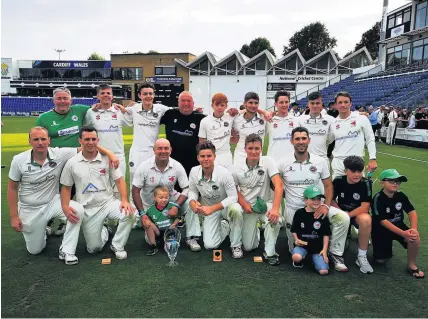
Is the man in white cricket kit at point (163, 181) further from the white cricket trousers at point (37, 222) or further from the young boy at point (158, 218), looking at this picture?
the white cricket trousers at point (37, 222)

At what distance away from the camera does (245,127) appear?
528 centimetres

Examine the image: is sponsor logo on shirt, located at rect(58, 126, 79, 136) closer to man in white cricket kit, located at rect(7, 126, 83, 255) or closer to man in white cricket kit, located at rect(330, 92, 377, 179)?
man in white cricket kit, located at rect(7, 126, 83, 255)

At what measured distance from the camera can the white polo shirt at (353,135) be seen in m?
5.00

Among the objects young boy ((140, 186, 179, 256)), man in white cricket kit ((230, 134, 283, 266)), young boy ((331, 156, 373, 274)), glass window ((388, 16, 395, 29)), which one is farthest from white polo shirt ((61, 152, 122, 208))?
glass window ((388, 16, 395, 29))

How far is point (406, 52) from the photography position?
3123 cm

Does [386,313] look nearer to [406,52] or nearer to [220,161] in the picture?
[220,161]

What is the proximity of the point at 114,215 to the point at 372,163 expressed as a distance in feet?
11.5

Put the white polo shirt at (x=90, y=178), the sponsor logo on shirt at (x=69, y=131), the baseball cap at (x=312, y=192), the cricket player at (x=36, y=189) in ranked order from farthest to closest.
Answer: the sponsor logo on shirt at (x=69, y=131)
the white polo shirt at (x=90, y=178)
the cricket player at (x=36, y=189)
the baseball cap at (x=312, y=192)

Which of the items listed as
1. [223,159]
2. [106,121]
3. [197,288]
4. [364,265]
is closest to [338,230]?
[364,265]

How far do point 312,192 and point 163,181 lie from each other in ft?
6.06

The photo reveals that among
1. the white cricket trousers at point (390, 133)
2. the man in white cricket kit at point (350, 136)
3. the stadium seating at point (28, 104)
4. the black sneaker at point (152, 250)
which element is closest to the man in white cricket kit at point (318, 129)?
the man in white cricket kit at point (350, 136)

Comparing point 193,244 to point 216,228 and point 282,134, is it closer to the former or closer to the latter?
point 216,228

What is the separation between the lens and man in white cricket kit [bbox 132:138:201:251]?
14.3 ft

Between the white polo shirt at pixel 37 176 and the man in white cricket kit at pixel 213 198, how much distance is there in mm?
1632
